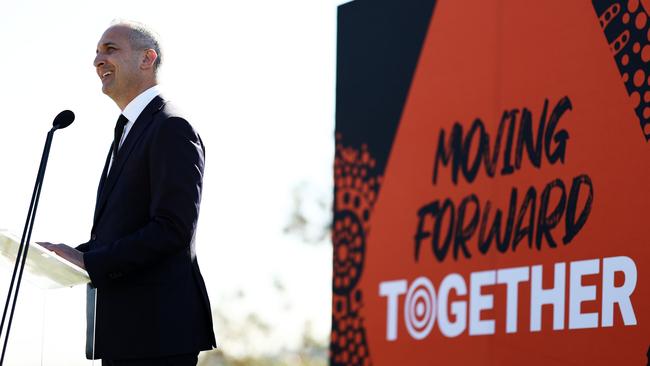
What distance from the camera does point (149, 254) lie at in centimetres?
254

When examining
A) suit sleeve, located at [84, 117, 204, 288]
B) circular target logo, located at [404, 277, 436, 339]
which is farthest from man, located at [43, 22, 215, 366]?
circular target logo, located at [404, 277, 436, 339]

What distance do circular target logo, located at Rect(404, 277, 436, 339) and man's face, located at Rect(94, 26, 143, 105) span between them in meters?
2.05

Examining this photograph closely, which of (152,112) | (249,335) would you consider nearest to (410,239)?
(152,112)

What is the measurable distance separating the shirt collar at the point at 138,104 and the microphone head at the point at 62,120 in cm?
20

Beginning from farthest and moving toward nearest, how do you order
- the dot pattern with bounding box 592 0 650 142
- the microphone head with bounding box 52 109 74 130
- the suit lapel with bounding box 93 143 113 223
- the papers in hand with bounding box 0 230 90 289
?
the dot pattern with bounding box 592 0 650 142 → the suit lapel with bounding box 93 143 113 223 → the microphone head with bounding box 52 109 74 130 → the papers in hand with bounding box 0 230 90 289

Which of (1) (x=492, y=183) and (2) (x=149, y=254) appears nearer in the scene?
(2) (x=149, y=254)

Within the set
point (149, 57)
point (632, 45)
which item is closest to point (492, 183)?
point (632, 45)

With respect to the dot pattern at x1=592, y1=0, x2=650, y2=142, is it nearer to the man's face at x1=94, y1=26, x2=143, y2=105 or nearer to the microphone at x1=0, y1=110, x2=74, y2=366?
the man's face at x1=94, y1=26, x2=143, y2=105

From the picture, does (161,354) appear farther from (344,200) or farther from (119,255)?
(344,200)

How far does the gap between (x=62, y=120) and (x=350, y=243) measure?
8.19ft

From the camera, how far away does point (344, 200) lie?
16.4ft

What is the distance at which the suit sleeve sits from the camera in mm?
2531

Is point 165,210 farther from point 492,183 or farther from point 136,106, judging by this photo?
point 492,183

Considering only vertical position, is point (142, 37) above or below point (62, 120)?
above
